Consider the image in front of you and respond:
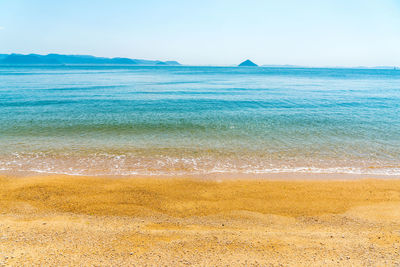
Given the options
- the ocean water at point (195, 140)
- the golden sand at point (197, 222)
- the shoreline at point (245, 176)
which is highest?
the ocean water at point (195, 140)

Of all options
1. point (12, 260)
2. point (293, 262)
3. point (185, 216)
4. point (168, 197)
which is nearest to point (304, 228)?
point (293, 262)

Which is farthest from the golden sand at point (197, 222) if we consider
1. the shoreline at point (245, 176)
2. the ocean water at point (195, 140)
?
the ocean water at point (195, 140)

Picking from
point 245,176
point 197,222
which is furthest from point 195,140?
point 197,222

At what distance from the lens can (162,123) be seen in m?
25.2

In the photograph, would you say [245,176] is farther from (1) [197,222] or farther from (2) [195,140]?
(2) [195,140]

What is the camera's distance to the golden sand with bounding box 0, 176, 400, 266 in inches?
292

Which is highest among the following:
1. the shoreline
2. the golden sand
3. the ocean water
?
the ocean water

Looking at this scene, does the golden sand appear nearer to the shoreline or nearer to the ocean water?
the shoreline

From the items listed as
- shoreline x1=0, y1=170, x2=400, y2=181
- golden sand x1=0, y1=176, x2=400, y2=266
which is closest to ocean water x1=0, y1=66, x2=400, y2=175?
shoreline x1=0, y1=170, x2=400, y2=181

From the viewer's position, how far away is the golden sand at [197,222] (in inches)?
292

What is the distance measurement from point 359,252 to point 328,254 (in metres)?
1.13

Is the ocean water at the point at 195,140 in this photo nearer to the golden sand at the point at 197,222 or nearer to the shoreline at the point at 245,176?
the shoreline at the point at 245,176

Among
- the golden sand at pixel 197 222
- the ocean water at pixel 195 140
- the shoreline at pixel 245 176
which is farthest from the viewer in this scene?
the ocean water at pixel 195 140

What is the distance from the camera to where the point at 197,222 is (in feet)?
31.4
